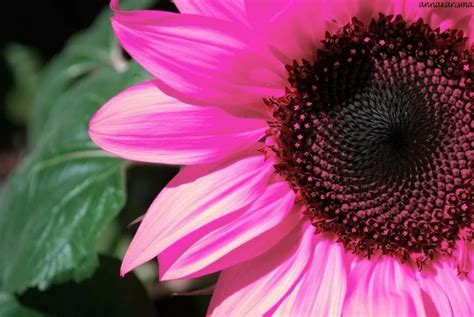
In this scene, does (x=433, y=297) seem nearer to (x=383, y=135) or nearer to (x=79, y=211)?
(x=383, y=135)

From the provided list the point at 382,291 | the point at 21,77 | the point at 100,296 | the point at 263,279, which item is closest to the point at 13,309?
the point at 100,296

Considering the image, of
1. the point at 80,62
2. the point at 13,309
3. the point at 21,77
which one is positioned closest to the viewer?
the point at 13,309

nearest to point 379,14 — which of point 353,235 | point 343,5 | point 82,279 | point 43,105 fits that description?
point 343,5

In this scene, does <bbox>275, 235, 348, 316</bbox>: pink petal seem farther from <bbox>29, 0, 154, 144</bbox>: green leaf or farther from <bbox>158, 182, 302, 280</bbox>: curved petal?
<bbox>29, 0, 154, 144</bbox>: green leaf

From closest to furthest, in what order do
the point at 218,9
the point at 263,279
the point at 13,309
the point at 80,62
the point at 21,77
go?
1. the point at 218,9
2. the point at 263,279
3. the point at 13,309
4. the point at 80,62
5. the point at 21,77

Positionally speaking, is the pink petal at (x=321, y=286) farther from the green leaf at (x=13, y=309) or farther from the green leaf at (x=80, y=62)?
the green leaf at (x=80, y=62)

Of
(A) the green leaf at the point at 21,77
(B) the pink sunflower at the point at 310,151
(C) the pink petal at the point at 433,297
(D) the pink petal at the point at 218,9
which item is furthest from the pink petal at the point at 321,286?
(A) the green leaf at the point at 21,77
